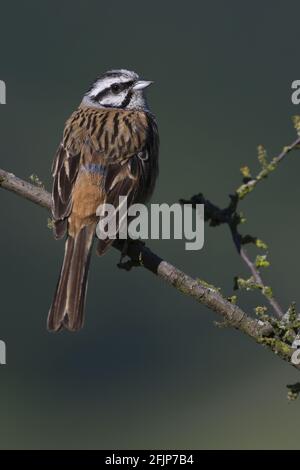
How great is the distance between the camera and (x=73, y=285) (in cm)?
649

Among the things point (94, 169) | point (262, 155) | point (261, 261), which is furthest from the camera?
point (94, 169)

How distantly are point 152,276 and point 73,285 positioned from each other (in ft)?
39.8

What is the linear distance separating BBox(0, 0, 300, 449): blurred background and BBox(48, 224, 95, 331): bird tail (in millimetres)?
6682

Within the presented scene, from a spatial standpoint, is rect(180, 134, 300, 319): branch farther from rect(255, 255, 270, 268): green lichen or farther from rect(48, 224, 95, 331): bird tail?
rect(48, 224, 95, 331): bird tail

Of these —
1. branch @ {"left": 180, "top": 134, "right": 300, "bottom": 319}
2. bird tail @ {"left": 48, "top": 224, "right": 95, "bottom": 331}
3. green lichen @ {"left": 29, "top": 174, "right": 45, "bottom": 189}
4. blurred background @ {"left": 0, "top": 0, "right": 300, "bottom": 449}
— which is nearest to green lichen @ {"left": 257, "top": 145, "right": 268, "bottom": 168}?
branch @ {"left": 180, "top": 134, "right": 300, "bottom": 319}

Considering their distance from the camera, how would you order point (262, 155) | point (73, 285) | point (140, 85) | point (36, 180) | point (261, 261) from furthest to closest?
point (140, 85), point (73, 285), point (36, 180), point (261, 261), point (262, 155)

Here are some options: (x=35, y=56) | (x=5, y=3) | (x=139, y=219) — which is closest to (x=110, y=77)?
(x=139, y=219)

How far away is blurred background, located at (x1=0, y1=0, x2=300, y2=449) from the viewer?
16094 mm

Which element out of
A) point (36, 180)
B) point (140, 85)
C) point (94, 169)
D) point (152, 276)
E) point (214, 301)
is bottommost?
point (214, 301)

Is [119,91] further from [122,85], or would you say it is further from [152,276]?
[152,276]

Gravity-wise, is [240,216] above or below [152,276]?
below

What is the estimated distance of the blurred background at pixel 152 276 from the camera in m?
16.1

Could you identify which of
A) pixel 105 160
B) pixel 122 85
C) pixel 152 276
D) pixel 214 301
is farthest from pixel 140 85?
pixel 152 276

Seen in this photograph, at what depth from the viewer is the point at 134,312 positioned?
1941 cm
